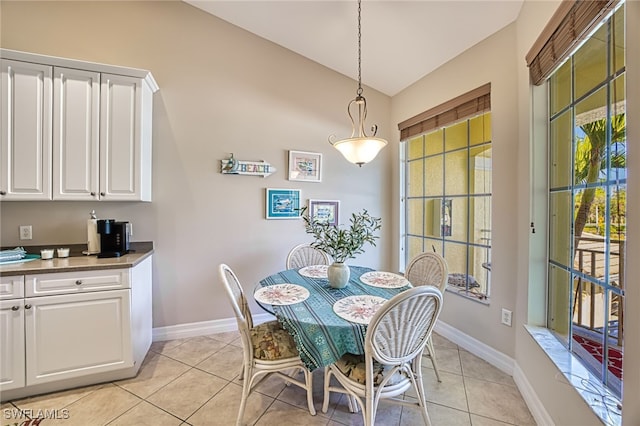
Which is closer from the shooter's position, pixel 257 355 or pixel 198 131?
pixel 257 355

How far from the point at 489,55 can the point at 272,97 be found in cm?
207

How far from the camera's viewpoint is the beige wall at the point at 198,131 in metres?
2.43

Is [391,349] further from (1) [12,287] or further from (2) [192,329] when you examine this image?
(1) [12,287]

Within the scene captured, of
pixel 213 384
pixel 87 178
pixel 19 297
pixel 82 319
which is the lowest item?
pixel 213 384

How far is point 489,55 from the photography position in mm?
2340

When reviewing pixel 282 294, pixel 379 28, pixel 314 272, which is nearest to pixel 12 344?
pixel 282 294

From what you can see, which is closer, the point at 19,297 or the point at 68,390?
the point at 19,297

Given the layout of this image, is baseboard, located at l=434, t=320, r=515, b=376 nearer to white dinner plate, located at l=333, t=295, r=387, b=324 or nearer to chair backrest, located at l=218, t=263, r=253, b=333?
white dinner plate, located at l=333, t=295, r=387, b=324

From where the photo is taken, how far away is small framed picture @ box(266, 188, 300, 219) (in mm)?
3072

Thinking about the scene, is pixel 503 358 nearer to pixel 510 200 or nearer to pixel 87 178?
pixel 510 200

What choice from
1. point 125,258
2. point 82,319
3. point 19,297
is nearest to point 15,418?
point 82,319

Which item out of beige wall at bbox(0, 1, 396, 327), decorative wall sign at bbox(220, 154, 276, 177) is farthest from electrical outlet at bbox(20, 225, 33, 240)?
decorative wall sign at bbox(220, 154, 276, 177)

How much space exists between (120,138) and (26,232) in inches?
43.7

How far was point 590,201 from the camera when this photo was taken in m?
1.47
